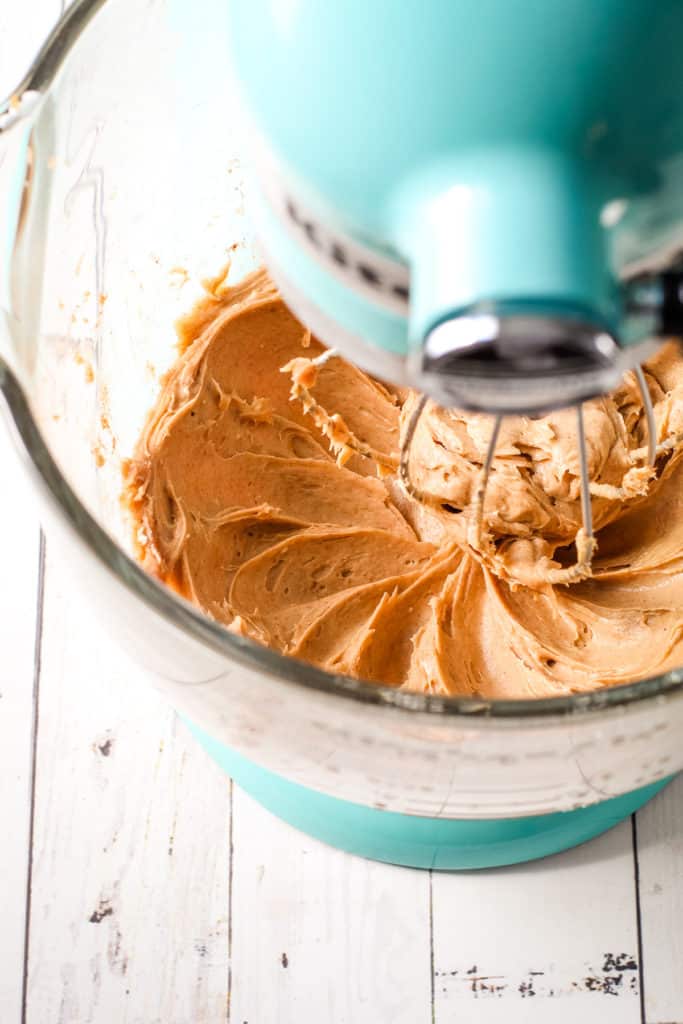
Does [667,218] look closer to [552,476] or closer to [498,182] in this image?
[498,182]

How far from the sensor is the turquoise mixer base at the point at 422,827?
0.80m

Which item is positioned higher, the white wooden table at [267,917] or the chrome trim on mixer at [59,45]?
the chrome trim on mixer at [59,45]

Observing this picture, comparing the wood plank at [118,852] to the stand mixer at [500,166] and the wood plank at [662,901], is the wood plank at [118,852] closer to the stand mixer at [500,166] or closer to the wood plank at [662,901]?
the wood plank at [662,901]

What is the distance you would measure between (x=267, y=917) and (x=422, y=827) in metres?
0.16

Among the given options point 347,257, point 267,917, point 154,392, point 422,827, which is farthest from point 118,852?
point 347,257

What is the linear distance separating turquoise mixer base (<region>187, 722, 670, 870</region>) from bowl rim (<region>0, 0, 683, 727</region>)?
22 centimetres

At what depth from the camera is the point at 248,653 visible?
60 centimetres

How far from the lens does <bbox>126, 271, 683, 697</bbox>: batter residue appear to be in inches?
32.2

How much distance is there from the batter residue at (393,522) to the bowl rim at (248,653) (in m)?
0.16

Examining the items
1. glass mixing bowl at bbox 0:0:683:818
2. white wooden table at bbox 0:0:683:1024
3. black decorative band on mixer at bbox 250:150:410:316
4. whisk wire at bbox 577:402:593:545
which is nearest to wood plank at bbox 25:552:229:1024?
white wooden table at bbox 0:0:683:1024

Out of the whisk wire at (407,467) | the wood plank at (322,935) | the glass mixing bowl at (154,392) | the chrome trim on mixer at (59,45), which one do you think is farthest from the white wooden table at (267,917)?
the chrome trim on mixer at (59,45)

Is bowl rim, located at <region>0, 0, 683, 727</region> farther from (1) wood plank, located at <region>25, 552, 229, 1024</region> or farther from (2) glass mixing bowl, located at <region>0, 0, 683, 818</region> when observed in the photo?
(1) wood plank, located at <region>25, 552, 229, 1024</region>

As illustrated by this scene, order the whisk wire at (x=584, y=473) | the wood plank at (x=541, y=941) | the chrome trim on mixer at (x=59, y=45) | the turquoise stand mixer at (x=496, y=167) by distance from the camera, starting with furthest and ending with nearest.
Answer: the wood plank at (x=541, y=941), the chrome trim on mixer at (x=59, y=45), the whisk wire at (x=584, y=473), the turquoise stand mixer at (x=496, y=167)

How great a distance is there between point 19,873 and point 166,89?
60 cm
